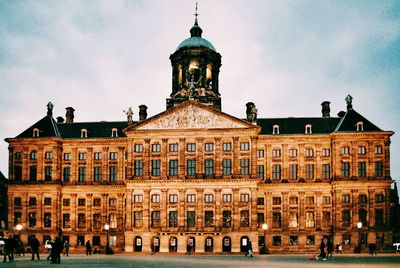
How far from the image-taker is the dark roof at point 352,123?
76562 millimetres

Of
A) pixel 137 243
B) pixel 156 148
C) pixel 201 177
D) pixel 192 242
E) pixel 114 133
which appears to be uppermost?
pixel 114 133

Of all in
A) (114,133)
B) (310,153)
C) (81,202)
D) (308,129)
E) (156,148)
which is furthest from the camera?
(114,133)

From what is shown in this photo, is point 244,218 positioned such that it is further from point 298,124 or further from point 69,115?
point 69,115

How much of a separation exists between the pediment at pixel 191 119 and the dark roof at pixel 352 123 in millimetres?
13413

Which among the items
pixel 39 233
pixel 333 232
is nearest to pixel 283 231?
pixel 333 232

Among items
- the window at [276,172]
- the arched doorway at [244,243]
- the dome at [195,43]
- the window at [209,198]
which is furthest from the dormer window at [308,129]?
the dome at [195,43]

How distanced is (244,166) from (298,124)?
1200cm

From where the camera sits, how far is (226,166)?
72.6 meters

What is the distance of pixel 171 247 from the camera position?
2808 inches

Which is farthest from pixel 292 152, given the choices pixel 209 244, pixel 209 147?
pixel 209 244

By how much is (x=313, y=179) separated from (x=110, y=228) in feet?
88.1

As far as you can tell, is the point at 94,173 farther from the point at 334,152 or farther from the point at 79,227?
the point at 334,152

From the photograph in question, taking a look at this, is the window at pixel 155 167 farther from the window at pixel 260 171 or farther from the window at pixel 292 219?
the window at pixel 292 219

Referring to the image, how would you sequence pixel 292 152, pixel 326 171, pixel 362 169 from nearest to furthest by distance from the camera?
pixel 362 169 < pixel 326 171 < pixel 292 152
